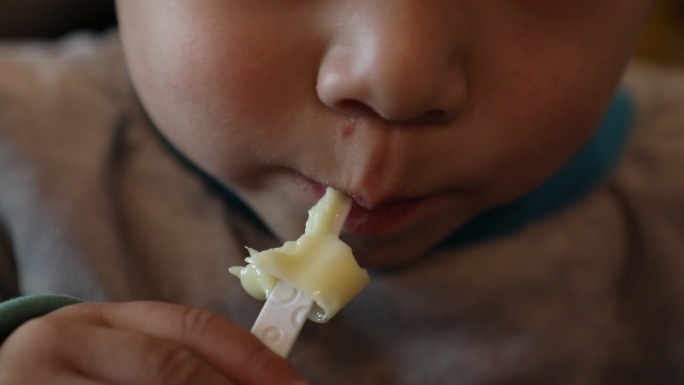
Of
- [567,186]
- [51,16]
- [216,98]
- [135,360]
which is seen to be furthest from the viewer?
[51,16]

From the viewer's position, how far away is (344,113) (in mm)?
537

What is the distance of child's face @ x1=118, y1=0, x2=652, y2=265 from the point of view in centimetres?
51

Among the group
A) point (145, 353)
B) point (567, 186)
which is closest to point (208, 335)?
point (145, 353)

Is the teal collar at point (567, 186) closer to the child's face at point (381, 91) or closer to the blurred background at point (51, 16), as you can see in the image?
the child's face at point (381, 91)

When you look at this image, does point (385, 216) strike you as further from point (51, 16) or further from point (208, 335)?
point (51, 16)

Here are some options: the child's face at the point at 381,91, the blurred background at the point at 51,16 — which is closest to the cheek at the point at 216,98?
the child's face at the point at 381,91

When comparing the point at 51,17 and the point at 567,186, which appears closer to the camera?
the point at 567,186

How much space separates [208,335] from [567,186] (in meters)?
0.48

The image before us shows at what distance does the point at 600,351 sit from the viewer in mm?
777

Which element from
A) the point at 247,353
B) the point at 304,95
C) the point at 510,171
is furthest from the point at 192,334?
the point at 510,171

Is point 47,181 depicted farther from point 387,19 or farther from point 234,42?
point 387,19

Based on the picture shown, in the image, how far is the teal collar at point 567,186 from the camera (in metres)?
0.78

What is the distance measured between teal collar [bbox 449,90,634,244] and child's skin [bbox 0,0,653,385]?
12 cm

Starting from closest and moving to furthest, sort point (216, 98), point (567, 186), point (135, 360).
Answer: point (135, 360), point (216, 98), point (567, 186)
